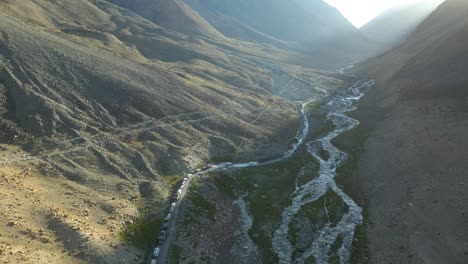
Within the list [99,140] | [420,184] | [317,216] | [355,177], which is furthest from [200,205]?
[420,184]

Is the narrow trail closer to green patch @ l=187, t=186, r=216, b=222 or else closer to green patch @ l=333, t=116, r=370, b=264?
green patch @ l=333, t=116, r=370, b=264

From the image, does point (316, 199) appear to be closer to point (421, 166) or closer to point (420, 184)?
point (420, 184)

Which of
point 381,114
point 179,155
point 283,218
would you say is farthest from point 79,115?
point 381,114

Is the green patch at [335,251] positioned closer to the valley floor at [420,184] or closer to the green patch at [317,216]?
the green patch at [317,216]

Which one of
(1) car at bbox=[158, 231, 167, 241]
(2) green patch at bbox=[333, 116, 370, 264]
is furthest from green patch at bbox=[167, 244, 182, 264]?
(2) green patch at bbox=[333, 116, 370, 264]

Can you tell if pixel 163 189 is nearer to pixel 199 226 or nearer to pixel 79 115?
pixel 199 226
